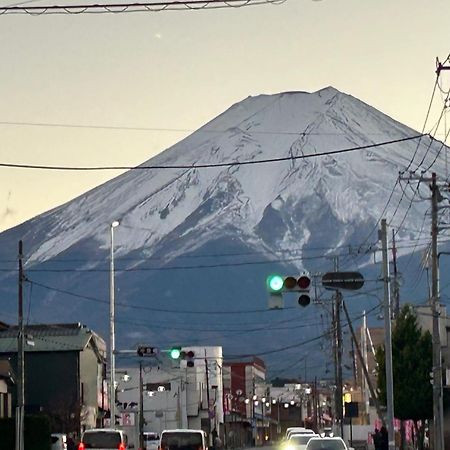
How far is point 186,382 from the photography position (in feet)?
473

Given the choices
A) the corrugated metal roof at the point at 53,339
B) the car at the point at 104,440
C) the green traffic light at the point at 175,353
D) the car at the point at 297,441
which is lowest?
the car at the point at 297,441

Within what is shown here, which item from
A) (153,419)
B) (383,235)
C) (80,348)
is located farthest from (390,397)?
(153,419)

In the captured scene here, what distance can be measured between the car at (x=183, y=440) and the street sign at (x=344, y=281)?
10000 millimetres

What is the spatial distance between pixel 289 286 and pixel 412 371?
31.8 meters

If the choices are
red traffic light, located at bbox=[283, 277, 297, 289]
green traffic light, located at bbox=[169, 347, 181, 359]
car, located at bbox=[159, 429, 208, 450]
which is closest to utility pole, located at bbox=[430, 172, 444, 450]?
car, located at bbox=[159, 429, 208, 450]

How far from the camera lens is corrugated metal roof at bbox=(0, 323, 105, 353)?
97250mm

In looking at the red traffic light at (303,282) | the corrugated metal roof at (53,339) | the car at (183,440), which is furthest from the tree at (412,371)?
the red traffic light at (303,282)

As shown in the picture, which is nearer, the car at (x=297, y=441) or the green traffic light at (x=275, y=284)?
the green traffic light at (x=275, y=284)

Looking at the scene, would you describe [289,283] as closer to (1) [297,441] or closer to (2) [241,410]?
(1) [297,441]

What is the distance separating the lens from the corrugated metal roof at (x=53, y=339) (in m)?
97.2

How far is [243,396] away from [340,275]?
14406 centimetres

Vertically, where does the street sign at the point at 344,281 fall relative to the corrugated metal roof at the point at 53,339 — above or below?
below

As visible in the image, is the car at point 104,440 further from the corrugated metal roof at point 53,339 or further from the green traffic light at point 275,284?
the corrugated metal roof at point 53,339

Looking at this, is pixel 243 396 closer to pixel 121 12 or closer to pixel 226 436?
pixel 226 436
